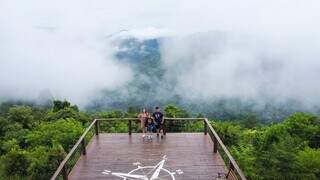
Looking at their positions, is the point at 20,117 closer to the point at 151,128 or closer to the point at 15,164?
the point at 15,164

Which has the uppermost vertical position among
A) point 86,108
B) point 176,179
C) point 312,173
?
point 176,179

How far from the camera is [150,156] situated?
14766 millimetres

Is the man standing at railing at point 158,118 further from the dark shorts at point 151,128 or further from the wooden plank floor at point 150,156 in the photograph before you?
the wooden plank floor at point 150,156

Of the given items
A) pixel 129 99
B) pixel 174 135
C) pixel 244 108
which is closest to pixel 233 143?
pixel 174 135

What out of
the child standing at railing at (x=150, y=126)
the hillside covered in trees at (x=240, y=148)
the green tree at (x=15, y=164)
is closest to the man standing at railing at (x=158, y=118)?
the child standing at railing at (x=150, y=126)

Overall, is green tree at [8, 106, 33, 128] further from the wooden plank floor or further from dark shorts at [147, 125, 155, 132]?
dark shorts at [147, 125, 155, 132]

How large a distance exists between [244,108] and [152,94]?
4386 cm

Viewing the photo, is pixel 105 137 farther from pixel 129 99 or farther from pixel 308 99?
pixel 308 99

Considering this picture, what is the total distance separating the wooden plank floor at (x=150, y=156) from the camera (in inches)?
519

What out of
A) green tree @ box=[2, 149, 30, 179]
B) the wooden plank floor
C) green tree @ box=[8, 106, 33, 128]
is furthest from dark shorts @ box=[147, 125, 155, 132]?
green tree @ box=[8, 106, 33, 128]

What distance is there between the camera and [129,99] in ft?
564

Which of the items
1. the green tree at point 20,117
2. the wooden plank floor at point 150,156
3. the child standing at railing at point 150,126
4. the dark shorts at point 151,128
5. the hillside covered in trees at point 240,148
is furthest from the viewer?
the green tree at point 20,117

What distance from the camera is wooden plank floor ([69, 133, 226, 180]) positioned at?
13.2 m

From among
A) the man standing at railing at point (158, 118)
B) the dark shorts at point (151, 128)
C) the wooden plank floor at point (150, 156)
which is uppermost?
the man standing at railing at point (158, 118)
